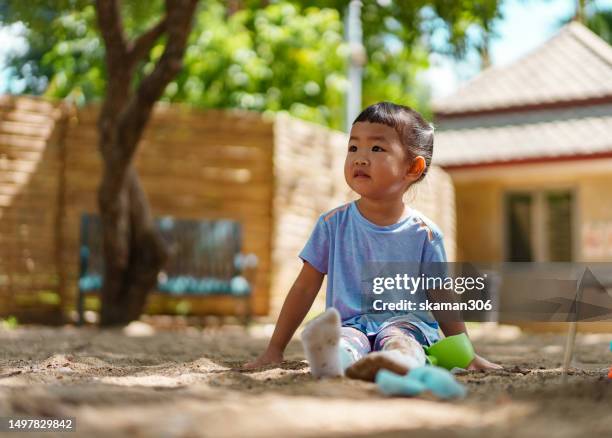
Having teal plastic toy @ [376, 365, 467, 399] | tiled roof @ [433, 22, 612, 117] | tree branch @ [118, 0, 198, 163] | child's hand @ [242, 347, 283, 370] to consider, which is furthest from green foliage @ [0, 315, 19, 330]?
tiled roof @ [433, 22, 612, 117]

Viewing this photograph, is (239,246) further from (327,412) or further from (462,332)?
(327,412)

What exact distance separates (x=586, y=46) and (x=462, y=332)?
39.6 ft

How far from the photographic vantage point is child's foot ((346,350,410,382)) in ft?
8.59

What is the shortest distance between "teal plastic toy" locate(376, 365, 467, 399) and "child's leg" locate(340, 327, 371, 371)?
1.17 feet

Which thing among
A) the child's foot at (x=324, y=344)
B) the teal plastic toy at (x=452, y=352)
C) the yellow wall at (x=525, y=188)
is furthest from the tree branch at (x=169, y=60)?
the yellow wall at (x=525, y=188)

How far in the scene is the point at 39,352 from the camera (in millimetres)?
4227

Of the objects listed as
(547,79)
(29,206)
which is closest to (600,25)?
(547,79)

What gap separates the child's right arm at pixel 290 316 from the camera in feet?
10.9

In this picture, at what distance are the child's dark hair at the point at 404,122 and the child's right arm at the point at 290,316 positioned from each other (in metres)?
0.63

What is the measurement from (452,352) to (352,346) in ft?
1.25

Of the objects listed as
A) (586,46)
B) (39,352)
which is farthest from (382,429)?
(586,46)

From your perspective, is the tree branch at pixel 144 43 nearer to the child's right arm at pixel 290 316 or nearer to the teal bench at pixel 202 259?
the teal bench at pixel 202 259

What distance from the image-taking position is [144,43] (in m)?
6.86

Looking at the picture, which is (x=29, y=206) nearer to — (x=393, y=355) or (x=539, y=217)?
(x=393, y=355)
